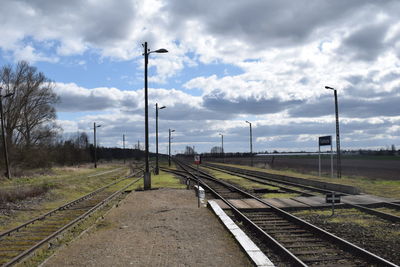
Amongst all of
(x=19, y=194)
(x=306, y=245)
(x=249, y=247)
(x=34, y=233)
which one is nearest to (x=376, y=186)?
(x=306, y=245)

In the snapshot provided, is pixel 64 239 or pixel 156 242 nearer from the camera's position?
pixel 156 242

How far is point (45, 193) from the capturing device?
24312 millimetres

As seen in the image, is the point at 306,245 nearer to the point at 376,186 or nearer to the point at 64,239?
the point at 64,239

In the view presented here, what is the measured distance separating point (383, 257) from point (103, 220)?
369 inches

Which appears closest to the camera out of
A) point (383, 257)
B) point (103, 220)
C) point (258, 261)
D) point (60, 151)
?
point (258, 261)

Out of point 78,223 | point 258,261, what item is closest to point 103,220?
point 78,223

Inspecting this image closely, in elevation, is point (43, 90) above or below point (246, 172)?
above

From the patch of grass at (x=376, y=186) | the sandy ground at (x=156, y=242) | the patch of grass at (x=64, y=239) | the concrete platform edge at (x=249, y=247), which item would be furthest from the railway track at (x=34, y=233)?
the patch of grass at (x=376, y=186)

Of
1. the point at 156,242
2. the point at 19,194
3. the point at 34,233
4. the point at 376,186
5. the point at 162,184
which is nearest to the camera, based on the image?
the point at 156,242

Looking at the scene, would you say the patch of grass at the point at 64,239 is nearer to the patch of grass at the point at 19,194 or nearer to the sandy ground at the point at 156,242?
the sandy ground at the point at 156,242

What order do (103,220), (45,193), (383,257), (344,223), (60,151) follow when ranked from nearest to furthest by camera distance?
1. (383,257)
2. (344,223)
3. (103,220)
4. (45,193)
5. (60,151)

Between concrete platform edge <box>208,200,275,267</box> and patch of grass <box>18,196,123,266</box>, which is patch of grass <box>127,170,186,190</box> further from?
concrete platform edge <box>208,200,275,267</box>

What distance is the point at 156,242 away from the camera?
33.4 ft

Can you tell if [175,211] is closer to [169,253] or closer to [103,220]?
Answer: [103,220]
